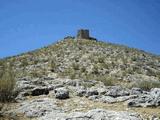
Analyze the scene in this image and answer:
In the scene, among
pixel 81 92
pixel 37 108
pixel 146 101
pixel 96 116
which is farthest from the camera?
pixel 81 92

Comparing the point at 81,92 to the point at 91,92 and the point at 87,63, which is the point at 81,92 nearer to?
the point at 91,92

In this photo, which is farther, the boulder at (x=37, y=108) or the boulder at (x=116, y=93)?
the boulder at (x=116, y=93)

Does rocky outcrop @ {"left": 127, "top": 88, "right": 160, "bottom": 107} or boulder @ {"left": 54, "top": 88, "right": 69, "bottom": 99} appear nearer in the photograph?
rocky outcrop @ {"left": 127, "top": 88, "right": 160, "bottom": 107}

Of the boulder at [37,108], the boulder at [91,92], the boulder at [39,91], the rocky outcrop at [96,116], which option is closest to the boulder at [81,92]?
the boulder at [91,92]

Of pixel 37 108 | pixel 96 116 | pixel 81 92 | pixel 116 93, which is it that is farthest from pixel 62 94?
pixel 96 116

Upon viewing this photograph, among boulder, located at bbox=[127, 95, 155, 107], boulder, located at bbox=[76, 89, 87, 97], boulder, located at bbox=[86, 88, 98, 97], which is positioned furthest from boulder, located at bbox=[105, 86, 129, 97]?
boulder, located at bbox=[127, 95, 155, 107]

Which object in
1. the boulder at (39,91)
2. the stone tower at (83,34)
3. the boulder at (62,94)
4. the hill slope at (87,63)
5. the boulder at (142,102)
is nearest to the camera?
the boulder at (142,102)

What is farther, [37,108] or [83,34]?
[83,34]

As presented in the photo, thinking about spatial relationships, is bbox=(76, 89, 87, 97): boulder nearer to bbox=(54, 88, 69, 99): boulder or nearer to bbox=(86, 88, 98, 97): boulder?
bbox=(86, 88, 98, 97): boulder

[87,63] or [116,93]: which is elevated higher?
[87,63]

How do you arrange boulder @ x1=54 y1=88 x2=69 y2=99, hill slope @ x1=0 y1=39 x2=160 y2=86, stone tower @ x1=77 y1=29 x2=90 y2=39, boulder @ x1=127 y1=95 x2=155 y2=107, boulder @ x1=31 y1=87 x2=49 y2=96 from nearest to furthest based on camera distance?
boulder @ x1=127 y1=95 x2=155 y2=107 < boulder @ x1=54 y1=88 x2=69 y2=99 < boulder @ x1=31 y1=87 x2=49 y2=96 < hill slope @ x1=0 y1=39 x2=160 y2=86 < stone tower @ x1=77 y1=29 x2=90 y2=39

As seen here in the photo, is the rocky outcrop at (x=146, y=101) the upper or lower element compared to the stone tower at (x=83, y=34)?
lower

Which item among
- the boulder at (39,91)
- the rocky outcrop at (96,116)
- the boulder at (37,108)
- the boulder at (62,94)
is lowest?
the rocky outcrop at (96,116)

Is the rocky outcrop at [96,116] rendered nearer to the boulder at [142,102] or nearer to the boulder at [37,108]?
the boulder at [37,108]
